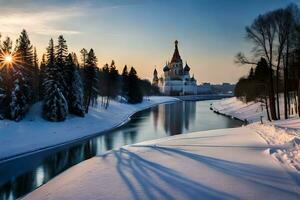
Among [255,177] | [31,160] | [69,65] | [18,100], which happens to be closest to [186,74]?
[69,65]

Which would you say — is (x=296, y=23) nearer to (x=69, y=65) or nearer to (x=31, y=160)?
(x=31, y=160)

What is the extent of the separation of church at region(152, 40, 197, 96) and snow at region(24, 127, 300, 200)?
141318 mm

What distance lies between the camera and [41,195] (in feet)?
45.1

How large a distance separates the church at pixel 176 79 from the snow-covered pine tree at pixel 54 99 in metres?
118

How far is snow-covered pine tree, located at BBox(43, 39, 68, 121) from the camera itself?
38912 mm

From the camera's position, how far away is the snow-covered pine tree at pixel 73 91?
4450cm

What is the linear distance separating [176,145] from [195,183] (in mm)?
8970

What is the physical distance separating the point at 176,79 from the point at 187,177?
505 ft

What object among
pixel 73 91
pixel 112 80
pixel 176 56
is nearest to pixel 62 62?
pixel 73 91

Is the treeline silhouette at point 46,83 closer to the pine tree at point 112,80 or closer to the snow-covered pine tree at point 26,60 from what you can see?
the snow-covered pine tree at point 26,60

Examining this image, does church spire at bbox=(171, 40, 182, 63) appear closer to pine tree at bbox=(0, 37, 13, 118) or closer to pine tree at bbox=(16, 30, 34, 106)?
pine tree at bbox=(16, 30, 34, 106)

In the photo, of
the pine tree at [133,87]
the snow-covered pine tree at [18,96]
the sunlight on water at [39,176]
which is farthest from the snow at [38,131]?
the pine tree at [133,87]

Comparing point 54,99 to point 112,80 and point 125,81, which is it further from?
point 125,81

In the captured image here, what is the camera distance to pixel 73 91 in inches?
1773
